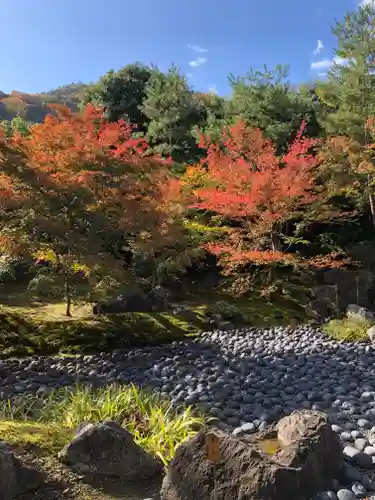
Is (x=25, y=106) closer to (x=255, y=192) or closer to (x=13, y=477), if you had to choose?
(x=255, y=192)

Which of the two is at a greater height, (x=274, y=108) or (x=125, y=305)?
(x=274, y=108)

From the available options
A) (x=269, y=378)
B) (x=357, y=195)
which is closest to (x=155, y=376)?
(x=269, y=378)

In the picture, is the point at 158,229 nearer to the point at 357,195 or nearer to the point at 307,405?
the point at 307,405

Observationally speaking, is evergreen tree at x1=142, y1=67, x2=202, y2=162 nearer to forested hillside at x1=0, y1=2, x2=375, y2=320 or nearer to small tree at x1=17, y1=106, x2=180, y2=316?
forested hillside at x1=0, y1=2, x2=375, y2=320

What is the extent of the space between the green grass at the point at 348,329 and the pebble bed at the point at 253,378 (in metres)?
0.26

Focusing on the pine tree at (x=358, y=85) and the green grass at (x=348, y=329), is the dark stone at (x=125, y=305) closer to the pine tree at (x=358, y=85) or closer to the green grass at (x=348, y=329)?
the green grass at (x=348, y=329)

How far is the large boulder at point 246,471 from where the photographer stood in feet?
8.45

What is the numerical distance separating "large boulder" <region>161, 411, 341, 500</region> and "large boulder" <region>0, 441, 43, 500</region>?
855mm

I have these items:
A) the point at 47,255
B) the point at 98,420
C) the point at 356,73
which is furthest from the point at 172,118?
the point at 98,420

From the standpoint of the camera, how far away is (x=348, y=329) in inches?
330

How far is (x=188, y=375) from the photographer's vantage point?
19.7ft

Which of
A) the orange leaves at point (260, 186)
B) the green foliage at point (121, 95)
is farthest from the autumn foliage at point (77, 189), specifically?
the green foliage at point (121, 95)

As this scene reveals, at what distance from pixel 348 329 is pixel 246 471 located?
6477mm

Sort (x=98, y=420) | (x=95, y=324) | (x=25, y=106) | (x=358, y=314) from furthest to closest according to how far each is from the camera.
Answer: (x=25, y=106), (x=358, y=314), (x=95, y=324), (x=98, y=420)
